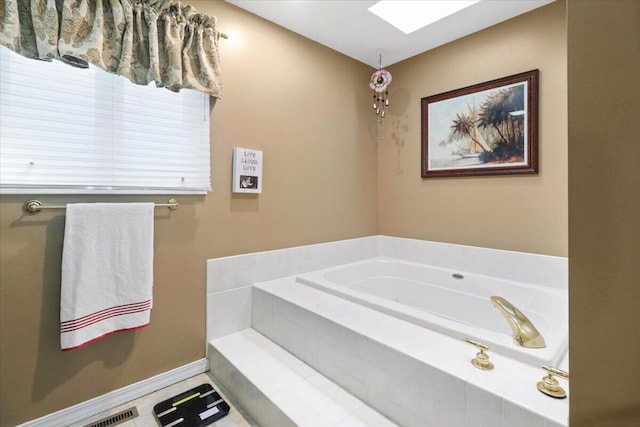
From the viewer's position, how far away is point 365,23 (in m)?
2.32

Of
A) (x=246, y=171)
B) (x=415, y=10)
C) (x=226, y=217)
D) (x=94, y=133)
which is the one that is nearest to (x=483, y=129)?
(x=415, y=10)

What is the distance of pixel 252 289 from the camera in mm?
2219

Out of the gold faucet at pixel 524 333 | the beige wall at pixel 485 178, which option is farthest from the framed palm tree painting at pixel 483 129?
the gold faucet at pixel 524 333

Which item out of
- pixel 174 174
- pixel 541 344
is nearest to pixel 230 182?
pixel 174 174

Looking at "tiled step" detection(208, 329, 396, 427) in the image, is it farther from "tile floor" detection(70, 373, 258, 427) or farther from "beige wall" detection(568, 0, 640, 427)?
"beige wall" detection(568, 0, 640, 427)

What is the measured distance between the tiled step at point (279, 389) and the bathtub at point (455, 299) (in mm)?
487

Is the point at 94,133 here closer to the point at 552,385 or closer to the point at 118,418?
the point at 118,418

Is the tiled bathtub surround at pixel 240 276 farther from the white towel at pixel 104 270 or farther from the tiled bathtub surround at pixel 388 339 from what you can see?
the white towel at pixel 104 270

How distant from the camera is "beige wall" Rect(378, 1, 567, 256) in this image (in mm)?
2090

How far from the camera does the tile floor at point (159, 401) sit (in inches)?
61.1

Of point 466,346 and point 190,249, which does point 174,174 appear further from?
point 466,346

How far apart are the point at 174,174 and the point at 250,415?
1458 mm

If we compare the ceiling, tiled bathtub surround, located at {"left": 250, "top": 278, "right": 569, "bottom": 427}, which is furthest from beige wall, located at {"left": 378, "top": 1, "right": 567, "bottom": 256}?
tiled bathtub surround, located at {"left": 250, "top": 278, "right": 569, "bottom": 427}

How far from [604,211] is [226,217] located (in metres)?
1.95
